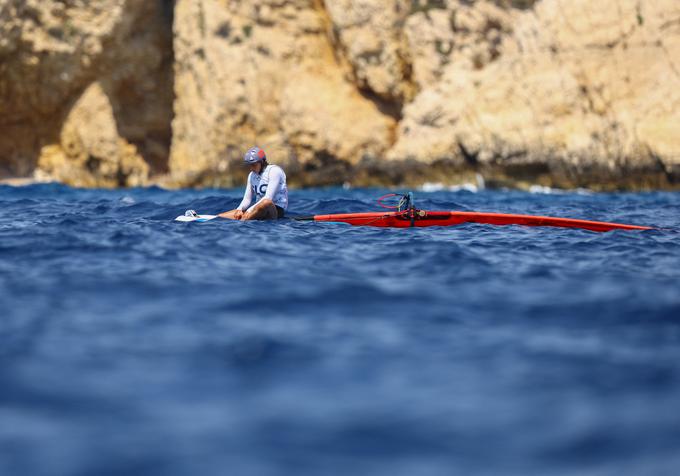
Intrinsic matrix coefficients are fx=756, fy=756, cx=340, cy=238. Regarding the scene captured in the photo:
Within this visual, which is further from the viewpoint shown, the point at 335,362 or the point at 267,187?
the point at 267,187

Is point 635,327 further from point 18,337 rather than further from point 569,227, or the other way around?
point 569,227

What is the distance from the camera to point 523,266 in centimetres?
766

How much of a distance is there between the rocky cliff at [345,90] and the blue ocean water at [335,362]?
19.3 meters

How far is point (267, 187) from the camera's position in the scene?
1144cm

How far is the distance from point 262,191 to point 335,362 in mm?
7518

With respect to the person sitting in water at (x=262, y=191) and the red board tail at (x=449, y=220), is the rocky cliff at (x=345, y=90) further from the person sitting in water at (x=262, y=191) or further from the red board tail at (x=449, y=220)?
the person sitting in water at (x=262, y=191)

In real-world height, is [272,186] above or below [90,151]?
above

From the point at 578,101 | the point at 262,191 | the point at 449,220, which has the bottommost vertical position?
the point at 449,220

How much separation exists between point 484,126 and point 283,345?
78.6ft

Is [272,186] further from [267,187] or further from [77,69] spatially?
[77,69]

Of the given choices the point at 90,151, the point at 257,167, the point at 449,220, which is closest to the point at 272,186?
the point at 257,167

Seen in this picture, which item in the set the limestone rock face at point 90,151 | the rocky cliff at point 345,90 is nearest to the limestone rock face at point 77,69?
the rocky cliff at point 345,90

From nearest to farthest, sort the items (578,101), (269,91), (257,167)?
1. (257,167)
2. (578,101)
3. (269,91)

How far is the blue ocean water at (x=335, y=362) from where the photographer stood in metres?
3.32
